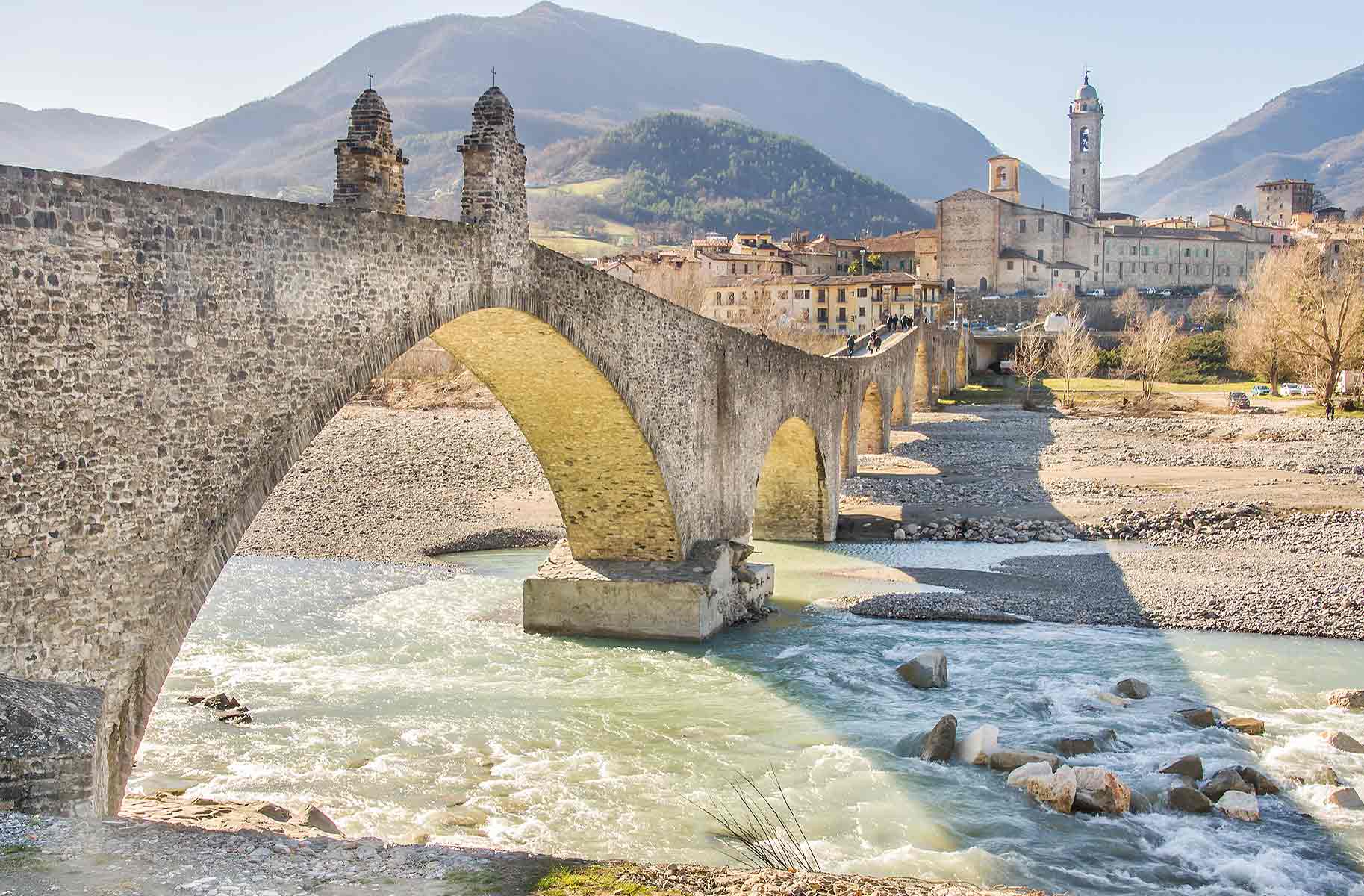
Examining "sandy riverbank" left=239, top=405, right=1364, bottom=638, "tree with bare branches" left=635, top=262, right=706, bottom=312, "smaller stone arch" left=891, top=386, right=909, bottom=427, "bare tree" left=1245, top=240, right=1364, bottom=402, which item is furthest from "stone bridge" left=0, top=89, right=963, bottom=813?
"tree with bare branches" left=635, top=262, right=706, bottom=312

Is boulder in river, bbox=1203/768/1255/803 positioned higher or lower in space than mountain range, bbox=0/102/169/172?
lower

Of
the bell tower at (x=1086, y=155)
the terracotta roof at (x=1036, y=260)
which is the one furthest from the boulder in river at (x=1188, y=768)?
the bell tower at (x=1086, y=155)

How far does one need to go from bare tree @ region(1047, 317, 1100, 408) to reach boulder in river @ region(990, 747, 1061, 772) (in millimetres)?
52946

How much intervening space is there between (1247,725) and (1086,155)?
409ft

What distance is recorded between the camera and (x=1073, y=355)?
226 ft

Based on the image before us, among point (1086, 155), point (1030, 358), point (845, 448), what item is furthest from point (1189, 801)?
point (1086, 155)

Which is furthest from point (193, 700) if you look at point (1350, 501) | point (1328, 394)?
point (1328, 394)

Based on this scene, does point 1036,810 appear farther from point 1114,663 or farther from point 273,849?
point 273,849

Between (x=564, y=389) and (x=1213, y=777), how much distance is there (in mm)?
9769

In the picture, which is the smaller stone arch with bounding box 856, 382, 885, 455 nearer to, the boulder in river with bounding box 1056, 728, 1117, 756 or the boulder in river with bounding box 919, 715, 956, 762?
the boulder in river with bounding box 1056, 728, 1117, 756

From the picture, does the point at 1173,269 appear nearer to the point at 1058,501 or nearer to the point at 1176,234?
the point at 1176,234

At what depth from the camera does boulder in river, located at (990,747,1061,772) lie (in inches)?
507

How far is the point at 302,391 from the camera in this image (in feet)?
36.7

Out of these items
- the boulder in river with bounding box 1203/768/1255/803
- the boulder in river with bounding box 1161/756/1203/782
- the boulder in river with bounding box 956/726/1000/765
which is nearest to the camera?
the boulder in river with bounding box 1203/768/1255/803
